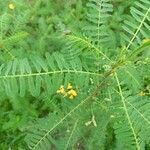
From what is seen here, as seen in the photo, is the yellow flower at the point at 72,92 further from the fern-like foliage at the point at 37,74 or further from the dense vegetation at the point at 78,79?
the fern-like foliage at the point at 37,74

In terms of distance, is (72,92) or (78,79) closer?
(78,79)

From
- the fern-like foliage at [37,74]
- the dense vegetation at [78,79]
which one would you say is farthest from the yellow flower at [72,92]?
the fern-like foliage at [37,74]

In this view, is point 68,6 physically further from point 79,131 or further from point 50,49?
point 79,131

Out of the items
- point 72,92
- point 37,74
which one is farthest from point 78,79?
point 72,92

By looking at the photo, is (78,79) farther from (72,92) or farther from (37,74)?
(72,92)

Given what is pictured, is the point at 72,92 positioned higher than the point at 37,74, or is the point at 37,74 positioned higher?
the point at 37,74

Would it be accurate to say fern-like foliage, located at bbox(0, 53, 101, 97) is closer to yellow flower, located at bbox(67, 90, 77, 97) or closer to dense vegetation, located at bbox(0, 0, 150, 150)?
dense vegetation, located at bbox(0, 0, 150, 150)

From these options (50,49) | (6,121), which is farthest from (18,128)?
(50,49)

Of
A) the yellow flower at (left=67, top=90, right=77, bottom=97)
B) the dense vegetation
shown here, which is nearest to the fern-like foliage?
the dense vegetation
